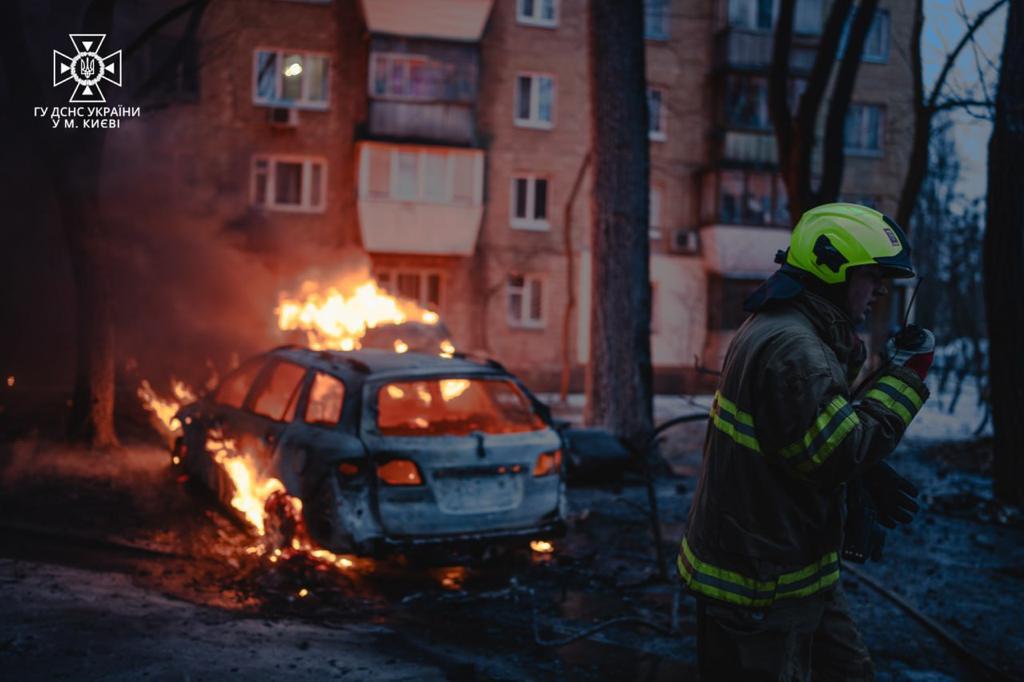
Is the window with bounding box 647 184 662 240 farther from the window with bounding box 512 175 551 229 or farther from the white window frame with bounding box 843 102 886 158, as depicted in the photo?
the white window frame with bounding box 843 102 886 158

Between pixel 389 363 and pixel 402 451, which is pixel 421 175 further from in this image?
pixel 402 451

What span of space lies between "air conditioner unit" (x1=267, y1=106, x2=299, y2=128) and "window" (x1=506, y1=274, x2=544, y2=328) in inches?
279

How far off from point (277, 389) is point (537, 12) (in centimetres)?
2114

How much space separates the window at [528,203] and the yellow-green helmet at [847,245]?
76.1 feet

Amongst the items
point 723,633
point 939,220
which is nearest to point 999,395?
point 723,633

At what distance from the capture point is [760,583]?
2.72m

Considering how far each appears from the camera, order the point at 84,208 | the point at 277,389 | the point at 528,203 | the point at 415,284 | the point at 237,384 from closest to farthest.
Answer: the point at 277,389 < the point at 237,384 < the point at 84,208 < the point at 415,284 < the point at 528,203

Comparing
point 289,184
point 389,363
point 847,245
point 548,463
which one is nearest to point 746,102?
point 289,184

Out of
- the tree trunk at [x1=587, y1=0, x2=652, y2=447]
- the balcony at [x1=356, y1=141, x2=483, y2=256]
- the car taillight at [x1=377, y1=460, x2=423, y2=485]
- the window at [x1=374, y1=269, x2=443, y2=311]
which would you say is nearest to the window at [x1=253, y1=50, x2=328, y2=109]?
the balcony at [x1=356, y1=141, x2=483, y2=256]

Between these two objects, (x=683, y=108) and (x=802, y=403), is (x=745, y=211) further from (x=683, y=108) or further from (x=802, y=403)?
(x=802, y=403)

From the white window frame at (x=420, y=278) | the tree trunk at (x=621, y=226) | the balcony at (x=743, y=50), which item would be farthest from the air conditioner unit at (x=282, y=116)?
the tree trunk at (x=621, y=226)

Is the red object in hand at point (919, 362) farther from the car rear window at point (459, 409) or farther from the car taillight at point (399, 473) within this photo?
the car rear window at point (459, 409)

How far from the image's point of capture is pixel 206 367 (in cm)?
1767

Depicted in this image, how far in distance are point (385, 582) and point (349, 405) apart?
1.19 m
